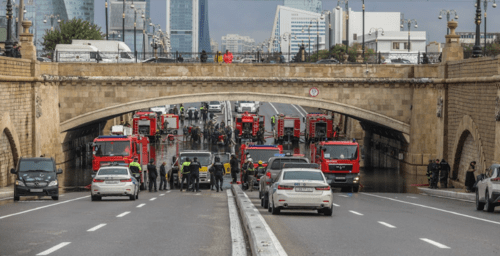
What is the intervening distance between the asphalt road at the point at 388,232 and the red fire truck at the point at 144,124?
49551 millimetres

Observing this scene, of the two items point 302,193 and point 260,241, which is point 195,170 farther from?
point 260,241

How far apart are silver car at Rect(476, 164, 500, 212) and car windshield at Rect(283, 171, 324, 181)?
5.69 metres

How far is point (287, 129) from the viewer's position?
77.1 m

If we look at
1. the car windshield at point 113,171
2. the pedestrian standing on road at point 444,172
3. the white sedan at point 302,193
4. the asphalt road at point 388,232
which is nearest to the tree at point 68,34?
the pedestrian standing on road at point 444,172

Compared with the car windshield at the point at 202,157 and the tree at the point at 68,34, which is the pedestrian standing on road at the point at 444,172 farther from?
the tree at the point at 68,34

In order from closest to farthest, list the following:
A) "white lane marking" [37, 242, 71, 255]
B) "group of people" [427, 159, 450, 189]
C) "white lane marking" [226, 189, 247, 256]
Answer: "white lane marking" [37, 242, 71, 255] → "white lane marking" [226, 189, 247, 256] → "group of people" [427, 159, 450, 189]

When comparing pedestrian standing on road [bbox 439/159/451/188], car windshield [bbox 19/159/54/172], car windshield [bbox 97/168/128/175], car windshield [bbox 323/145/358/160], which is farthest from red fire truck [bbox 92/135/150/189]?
pedestrian standing on road [bbox 439/159/451/188]

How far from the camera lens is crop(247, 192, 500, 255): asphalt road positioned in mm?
14023

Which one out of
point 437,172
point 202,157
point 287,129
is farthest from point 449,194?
point 287,129

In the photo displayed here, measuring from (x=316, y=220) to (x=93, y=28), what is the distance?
100191 millimetres

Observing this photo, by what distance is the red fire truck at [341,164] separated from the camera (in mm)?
39312

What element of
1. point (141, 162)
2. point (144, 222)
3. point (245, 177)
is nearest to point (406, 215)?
point (144, 222)

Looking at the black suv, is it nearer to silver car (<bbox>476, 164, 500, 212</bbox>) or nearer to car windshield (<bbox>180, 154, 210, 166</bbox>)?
car windshield (<bbox>180, 154, 210, 166</bbox>)

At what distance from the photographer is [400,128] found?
5188 centimetres
